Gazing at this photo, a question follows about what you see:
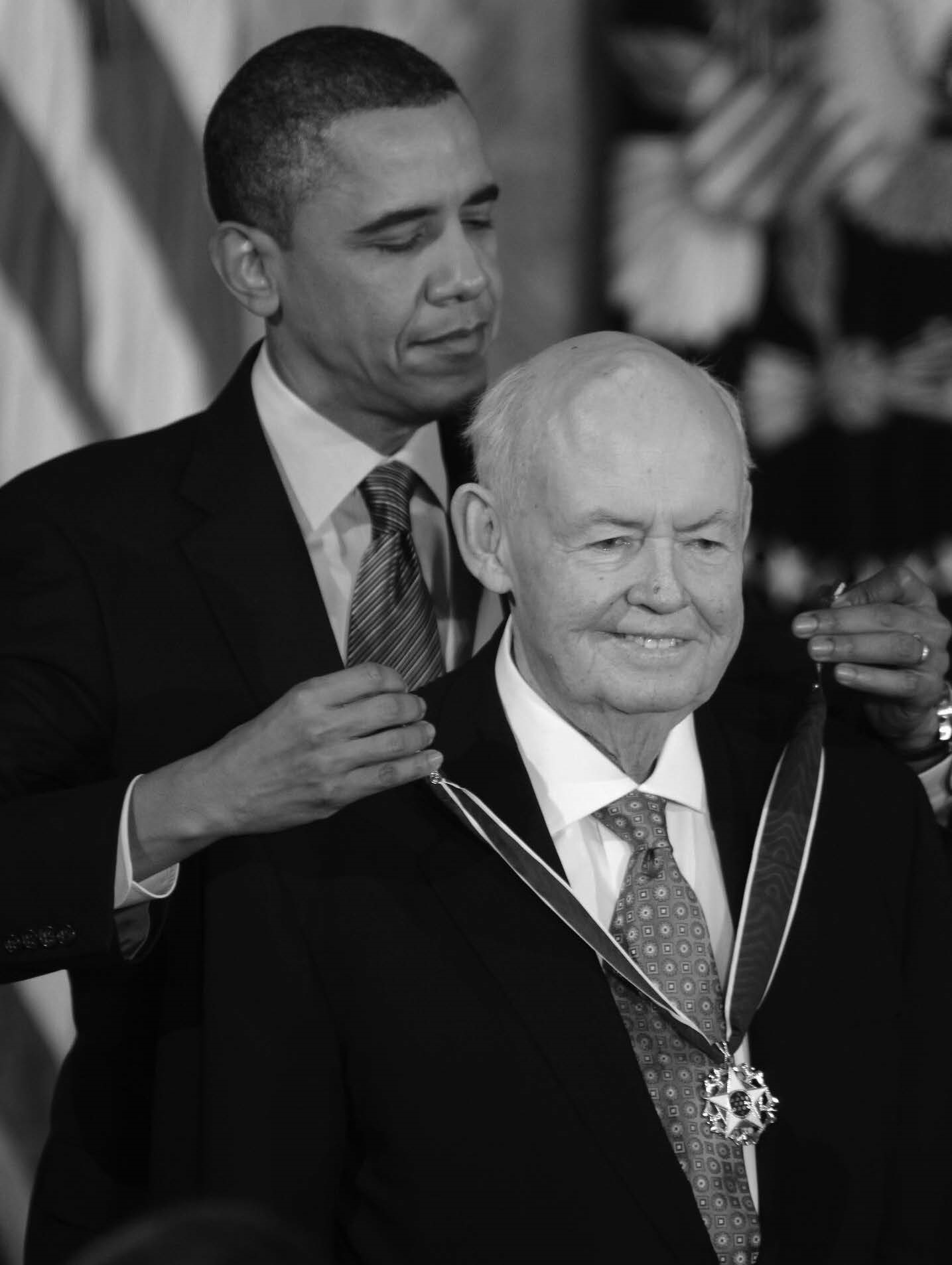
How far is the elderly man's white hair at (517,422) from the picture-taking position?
1.92 metres

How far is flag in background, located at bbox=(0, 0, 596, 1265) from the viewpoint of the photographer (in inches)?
132

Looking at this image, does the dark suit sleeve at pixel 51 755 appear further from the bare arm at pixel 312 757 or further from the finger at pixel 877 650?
the finger at pixel 877 650

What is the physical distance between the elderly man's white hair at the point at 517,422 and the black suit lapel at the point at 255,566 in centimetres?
40

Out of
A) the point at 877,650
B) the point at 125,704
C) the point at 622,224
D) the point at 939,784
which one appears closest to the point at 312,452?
the point at 125,704

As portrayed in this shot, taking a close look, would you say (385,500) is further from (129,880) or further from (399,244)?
(129,880)

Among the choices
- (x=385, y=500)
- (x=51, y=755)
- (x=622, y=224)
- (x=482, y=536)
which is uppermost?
(x=622, y=224)

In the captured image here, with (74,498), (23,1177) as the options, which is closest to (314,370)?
(74,498)

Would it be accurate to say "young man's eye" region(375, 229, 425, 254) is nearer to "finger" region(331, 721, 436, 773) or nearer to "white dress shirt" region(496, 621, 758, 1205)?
"white dress shirt" region(496, 621, 758, 1205)

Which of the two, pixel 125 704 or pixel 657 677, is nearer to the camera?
pixel 657 677

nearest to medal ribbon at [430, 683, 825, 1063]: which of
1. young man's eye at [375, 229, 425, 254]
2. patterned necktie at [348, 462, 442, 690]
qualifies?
patterned necktie at [348, 462, 442, 690]

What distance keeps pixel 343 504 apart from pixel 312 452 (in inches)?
3.3

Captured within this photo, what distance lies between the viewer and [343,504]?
8.27 feet

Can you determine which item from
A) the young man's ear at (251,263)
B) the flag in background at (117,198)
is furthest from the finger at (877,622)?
A: the flag in background at (117,198)

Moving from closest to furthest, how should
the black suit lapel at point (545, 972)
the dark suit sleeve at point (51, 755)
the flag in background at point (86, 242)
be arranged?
the black suit lapel at point (545, 972) → the dark suit sleeve at point (51, 755) → the flag in background at point (86, 242)
